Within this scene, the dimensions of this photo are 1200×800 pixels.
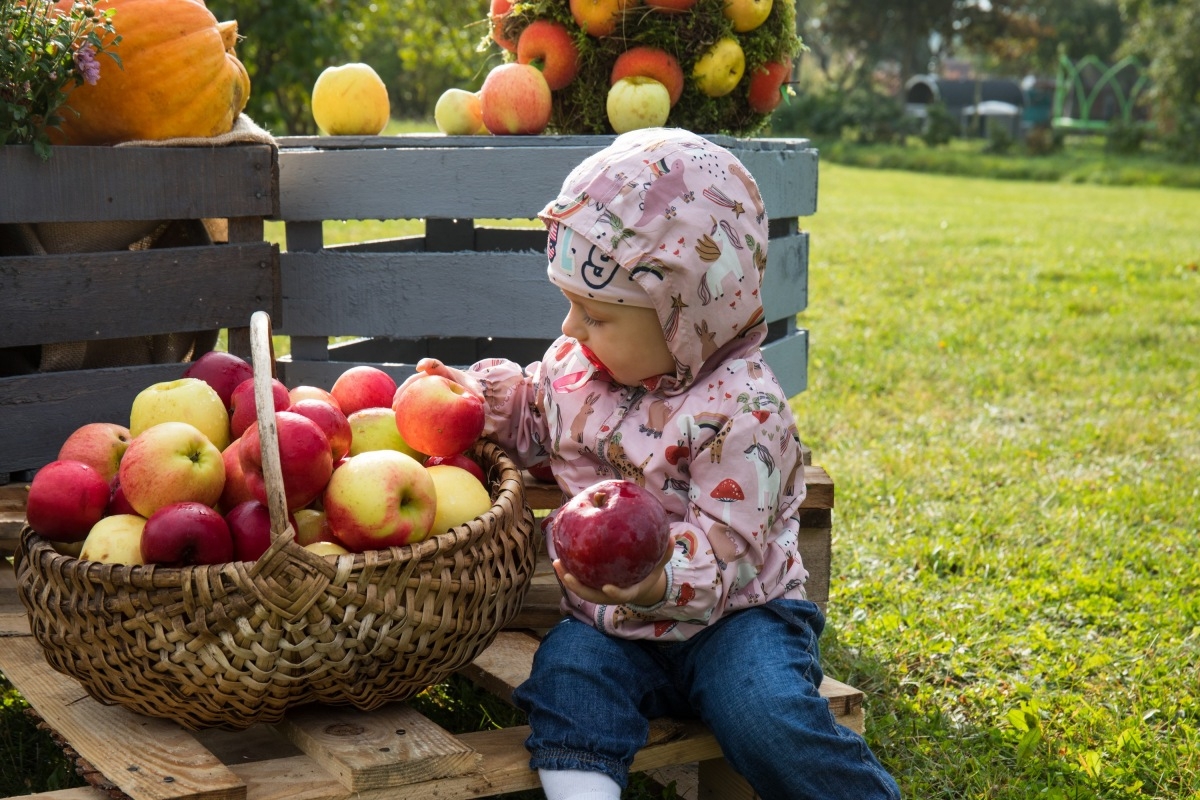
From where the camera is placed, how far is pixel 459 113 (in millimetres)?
3250

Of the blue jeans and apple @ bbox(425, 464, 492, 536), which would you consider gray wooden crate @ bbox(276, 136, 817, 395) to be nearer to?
apple @ bbox(425, 464, 492, 536)

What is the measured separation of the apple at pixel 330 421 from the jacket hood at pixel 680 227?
51 cm

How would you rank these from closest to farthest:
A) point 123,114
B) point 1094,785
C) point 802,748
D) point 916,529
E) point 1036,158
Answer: point 802,748 → point 1094,785 → point 123,114 → point 916,529 → point 1036,158

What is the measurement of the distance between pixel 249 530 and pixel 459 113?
1634 mm

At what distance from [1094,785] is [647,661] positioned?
97 cm

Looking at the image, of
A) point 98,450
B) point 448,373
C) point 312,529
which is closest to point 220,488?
point 312,529

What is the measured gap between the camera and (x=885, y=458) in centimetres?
452

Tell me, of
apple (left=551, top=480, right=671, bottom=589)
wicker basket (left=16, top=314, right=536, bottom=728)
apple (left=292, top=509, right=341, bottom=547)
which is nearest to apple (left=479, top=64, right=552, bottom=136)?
wicker basket (left=16, top=314, right=536, bottom=728)

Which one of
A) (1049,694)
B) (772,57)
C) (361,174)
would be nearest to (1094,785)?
(1049,694)

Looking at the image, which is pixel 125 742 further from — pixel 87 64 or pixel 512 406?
pixel 87 64

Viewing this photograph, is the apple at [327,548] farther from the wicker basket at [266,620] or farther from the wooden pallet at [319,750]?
the wooden pallet at [319,750]

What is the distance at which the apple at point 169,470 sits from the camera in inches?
77.0

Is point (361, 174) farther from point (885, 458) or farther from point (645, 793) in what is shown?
point (885, 458)

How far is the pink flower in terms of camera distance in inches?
101
